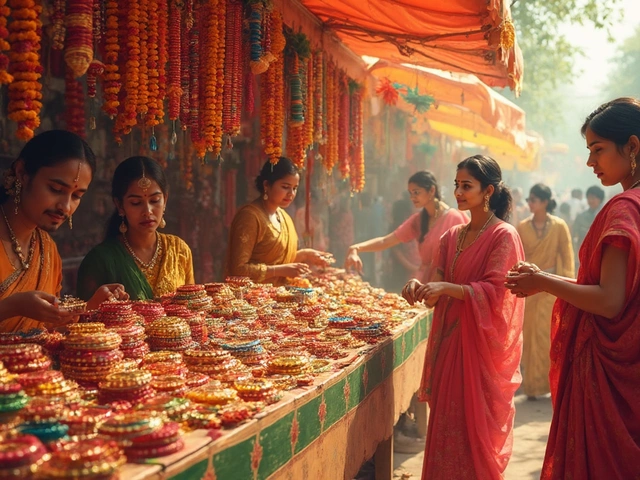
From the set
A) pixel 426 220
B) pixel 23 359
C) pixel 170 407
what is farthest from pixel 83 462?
pixel 426 220

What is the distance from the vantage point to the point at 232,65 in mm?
4449

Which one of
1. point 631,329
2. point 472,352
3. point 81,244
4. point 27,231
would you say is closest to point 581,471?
point 631,329

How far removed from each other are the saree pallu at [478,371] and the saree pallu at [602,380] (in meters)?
0.78

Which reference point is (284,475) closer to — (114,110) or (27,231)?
(27,231)

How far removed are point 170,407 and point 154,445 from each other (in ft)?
0.99

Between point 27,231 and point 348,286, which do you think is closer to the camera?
point 27,231

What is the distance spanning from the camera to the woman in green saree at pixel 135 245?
12.0 feet

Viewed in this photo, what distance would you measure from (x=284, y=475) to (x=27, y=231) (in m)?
1.57

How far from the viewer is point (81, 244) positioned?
609cm

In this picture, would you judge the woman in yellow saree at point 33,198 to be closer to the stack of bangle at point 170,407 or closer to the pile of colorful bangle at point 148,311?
the pile of colorful bangle at point 148,311

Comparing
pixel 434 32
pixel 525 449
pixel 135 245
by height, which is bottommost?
pixel 525 449

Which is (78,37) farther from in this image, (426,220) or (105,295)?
(426,220)

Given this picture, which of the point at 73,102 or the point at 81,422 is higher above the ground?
the point at 73,102

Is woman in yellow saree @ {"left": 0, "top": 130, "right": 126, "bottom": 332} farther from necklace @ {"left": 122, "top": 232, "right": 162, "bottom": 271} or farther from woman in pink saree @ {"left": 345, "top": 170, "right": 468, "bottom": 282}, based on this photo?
woman in pink saree @ {"left": 345, "top": 170, "right": 468, "bottom": 282}
